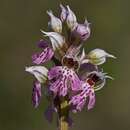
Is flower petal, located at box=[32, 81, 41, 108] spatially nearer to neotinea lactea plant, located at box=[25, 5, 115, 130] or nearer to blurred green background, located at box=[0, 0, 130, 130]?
neotinea lactea plant, located at box=[25, 5, 115, 130]

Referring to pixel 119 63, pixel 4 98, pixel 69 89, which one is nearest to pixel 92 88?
pixel 69 89

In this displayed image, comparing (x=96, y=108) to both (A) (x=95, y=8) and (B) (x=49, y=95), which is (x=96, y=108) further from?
Answer: (B) (x=49, y=95)

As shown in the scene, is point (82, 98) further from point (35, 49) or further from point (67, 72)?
point (35, 49)

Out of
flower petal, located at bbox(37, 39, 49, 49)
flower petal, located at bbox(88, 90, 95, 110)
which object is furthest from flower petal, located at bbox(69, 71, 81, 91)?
flower petal, located at bbox(37, 39, 49, 49)

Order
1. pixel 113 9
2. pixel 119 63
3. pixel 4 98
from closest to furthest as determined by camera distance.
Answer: pixel 4 98 → pixel 119 63 → pixel 113 9

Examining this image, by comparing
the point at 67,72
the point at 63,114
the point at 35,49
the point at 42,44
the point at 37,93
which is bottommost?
the point at 63,114

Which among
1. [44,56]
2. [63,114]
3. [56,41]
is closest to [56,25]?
[56,41]
